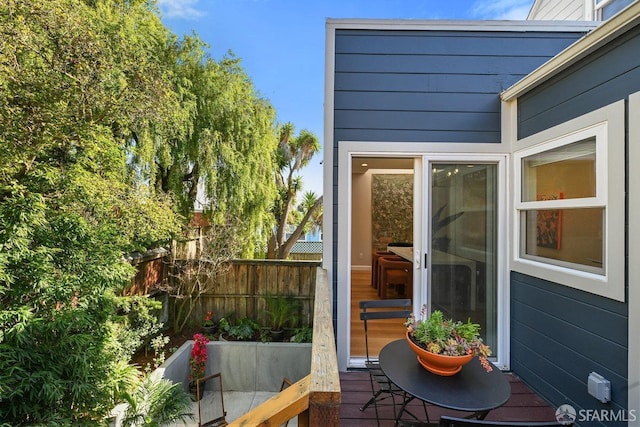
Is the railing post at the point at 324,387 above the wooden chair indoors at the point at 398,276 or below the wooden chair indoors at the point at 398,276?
above

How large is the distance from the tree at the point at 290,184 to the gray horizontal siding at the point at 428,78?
5070mm

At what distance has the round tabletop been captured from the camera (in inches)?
55.2

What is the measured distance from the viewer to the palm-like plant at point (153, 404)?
9.04 ft

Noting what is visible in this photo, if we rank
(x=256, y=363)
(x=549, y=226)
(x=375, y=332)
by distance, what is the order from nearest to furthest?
(x=549, y=226) → (x=375, y=332) → (x=256, y=363)

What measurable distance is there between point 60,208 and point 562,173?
14.3 feet

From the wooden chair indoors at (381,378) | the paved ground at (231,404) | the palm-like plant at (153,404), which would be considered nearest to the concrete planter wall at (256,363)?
the paved ground at (231,404)

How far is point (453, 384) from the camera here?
5.09 ft

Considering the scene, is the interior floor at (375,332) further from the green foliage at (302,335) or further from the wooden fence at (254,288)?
the wooden fence at (254,288)

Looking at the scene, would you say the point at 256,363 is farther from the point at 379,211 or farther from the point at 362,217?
the point at 379,211

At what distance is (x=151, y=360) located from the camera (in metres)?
4.00

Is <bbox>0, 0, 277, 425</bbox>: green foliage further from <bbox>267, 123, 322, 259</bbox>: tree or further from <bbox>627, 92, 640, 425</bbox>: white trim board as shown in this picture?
<bbox>267, 123, 322, 259</bbox>: tree

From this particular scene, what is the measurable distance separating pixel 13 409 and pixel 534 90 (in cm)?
487

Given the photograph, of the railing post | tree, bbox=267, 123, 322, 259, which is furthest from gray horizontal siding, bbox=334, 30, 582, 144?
tree, bbox=267, 123, 322, 259

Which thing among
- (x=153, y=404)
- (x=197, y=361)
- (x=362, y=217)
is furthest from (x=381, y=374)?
(x=362, y=217)
